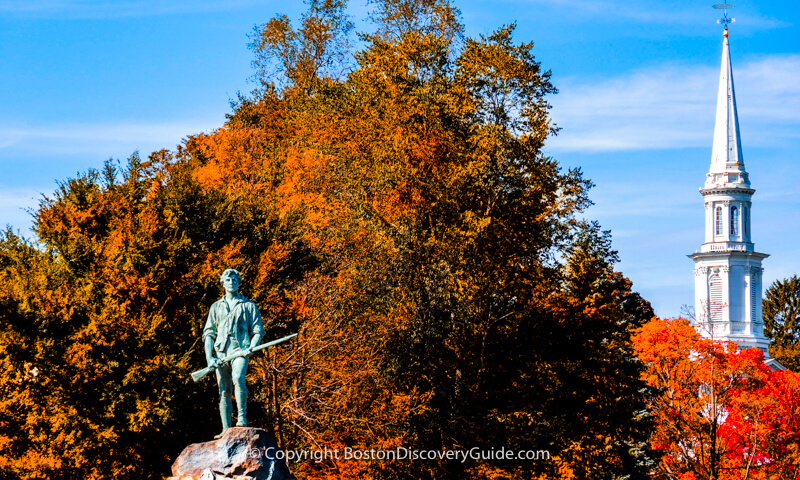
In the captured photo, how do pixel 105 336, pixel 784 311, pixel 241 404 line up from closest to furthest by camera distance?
pixel 241 404
pixel 105 336
pixel 784 311

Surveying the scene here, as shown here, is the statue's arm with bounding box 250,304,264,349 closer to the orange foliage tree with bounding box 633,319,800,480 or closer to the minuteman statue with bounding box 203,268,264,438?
the minuteman statue with bounding box 203,268,264,438

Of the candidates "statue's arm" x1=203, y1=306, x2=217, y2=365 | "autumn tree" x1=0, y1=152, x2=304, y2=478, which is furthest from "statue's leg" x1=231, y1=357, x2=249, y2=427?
"autumn tree" x1=0, y1=152, x2=304, y2=478

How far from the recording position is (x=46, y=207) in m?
30.6

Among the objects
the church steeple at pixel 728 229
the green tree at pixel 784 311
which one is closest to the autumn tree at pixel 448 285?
the green tree at pixel 784 311

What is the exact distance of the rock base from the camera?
18.6m

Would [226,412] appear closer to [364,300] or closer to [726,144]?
[364,300]

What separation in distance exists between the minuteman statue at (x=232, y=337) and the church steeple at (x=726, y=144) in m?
108

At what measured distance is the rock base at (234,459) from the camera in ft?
61.1

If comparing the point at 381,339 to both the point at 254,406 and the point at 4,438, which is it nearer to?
the point at 254,406

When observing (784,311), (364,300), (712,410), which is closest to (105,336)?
(364,300)

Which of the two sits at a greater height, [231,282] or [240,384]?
[231,282]

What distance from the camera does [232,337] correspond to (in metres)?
19.3

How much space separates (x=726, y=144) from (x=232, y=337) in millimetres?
109924

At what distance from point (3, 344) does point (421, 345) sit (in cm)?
1188
